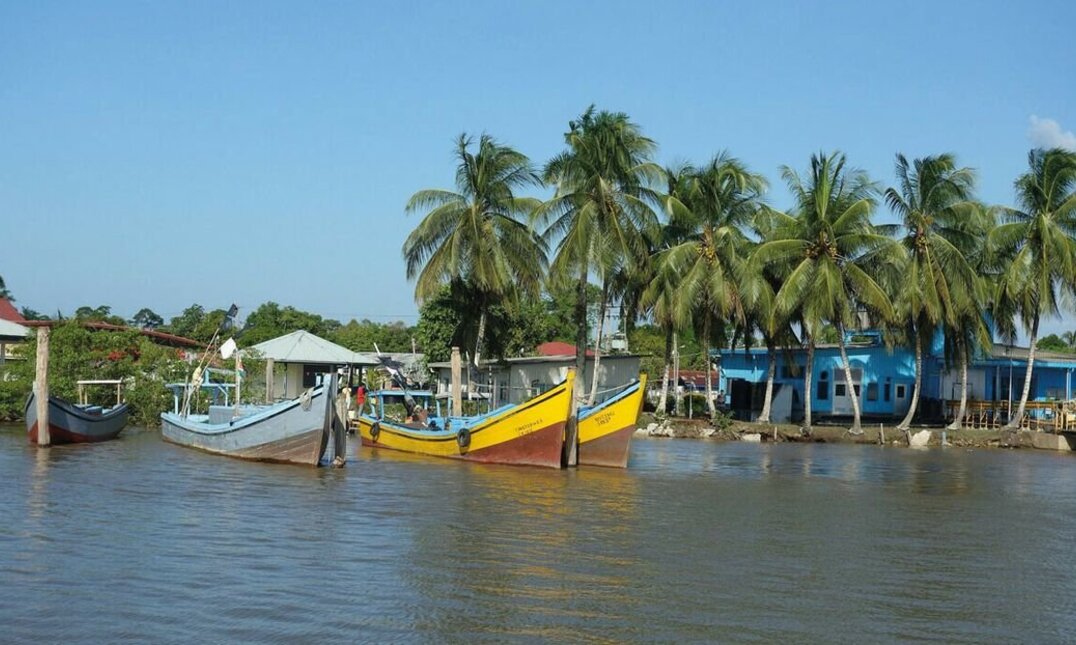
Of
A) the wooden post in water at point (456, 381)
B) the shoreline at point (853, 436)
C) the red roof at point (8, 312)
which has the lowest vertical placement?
the shoreline at point (853, 436)

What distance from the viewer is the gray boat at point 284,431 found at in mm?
23641

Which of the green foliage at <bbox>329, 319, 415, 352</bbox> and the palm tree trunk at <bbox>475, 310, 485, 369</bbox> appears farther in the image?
the green foliage at <bbox>329, 319, 415, 352</bbox>

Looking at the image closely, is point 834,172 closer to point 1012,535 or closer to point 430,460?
point 430,460

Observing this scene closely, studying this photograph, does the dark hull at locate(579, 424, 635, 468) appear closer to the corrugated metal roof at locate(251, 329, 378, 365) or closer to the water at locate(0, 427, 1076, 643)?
the water at locate(0, 427, 1076, 643)

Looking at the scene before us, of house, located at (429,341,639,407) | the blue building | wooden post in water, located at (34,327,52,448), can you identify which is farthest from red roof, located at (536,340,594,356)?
wooden post in water, located at (34,327,52,448)

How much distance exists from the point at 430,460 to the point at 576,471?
13.3ft

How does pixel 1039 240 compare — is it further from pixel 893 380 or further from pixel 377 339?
pixel 377 339

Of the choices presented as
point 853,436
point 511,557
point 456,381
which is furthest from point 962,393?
point 511,557

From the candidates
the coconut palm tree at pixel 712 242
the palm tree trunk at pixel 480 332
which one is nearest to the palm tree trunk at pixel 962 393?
the coconut palm tree at pixel 712 242

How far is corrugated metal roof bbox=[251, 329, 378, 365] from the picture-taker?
162ft

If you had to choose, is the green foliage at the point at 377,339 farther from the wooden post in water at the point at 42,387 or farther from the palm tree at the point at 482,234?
the wooden post in water at the point at 42,387

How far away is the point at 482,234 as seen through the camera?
39.5 meters

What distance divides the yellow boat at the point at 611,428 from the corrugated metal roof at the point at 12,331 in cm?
2990

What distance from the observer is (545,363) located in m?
45.6
